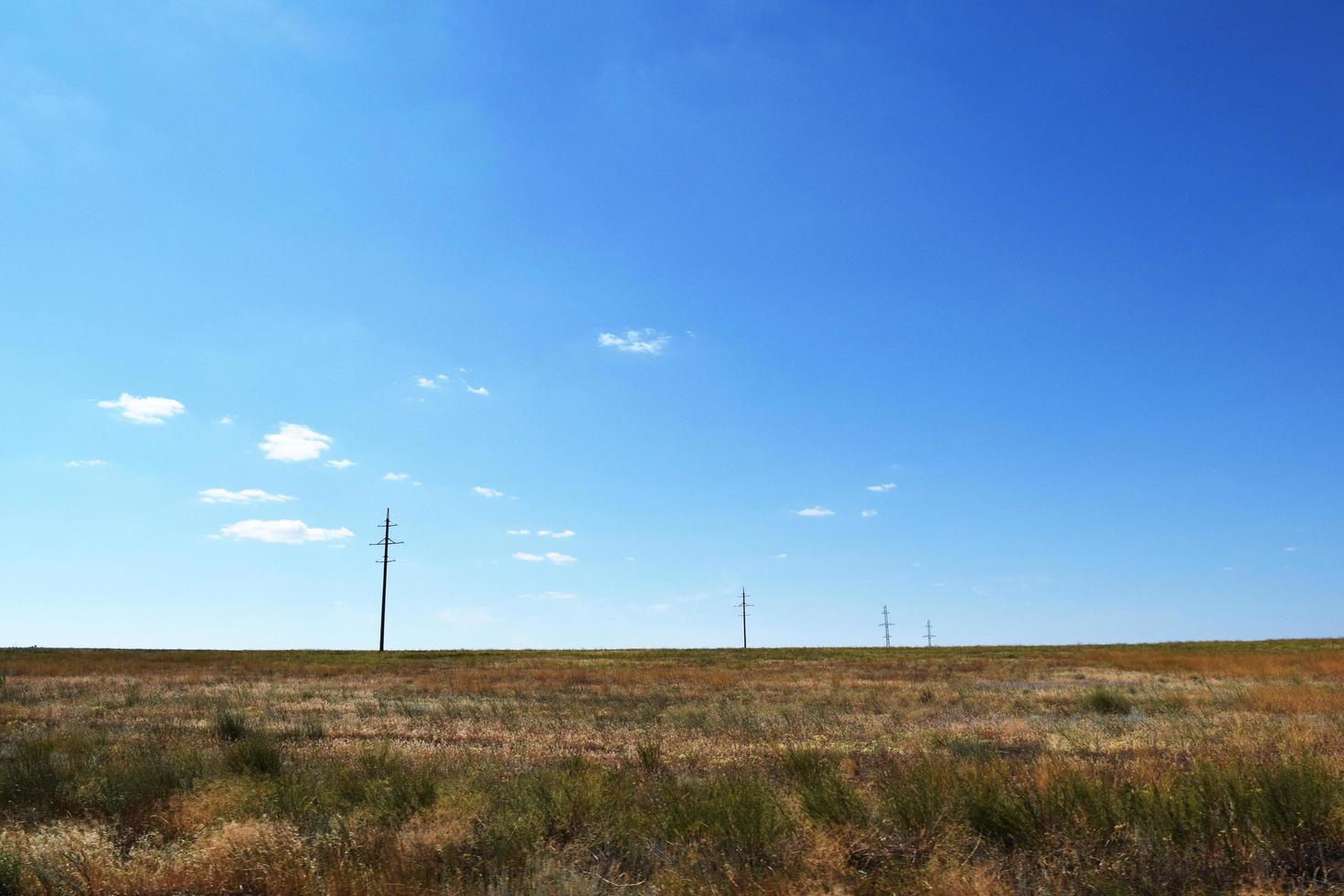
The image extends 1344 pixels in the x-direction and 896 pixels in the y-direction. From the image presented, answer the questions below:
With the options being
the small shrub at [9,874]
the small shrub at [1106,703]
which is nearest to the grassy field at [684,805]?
the small shrub at [9,874]

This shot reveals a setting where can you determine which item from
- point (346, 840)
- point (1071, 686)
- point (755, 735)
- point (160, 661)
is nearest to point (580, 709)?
point (755, 735)

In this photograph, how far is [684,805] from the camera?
22.6ft

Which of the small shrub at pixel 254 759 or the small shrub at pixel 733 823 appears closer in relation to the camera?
the small shrub at pixel 733 823

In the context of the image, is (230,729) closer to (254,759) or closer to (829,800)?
(254,759)

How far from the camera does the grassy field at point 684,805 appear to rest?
5625 millimetres

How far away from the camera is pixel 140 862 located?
6.21 meters

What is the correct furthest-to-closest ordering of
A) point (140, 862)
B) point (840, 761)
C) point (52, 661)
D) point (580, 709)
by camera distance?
1. point (52, 661)
2. point (580, 709)
3. point (840, 761)
4. point (140, 862)

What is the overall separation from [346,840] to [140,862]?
1.54 metres

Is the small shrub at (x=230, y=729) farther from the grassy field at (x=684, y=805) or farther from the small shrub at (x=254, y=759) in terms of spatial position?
the small shrub at (x=254, y=759)

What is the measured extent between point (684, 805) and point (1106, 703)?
15596 millimetres

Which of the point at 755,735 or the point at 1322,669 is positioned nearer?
the point at 755,735

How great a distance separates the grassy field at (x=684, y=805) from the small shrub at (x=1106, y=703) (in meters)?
1.54

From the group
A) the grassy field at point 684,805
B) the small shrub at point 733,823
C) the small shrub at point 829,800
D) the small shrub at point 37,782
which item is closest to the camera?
the grassy field at point 684,805

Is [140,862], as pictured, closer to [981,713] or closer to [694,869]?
[694,869]
